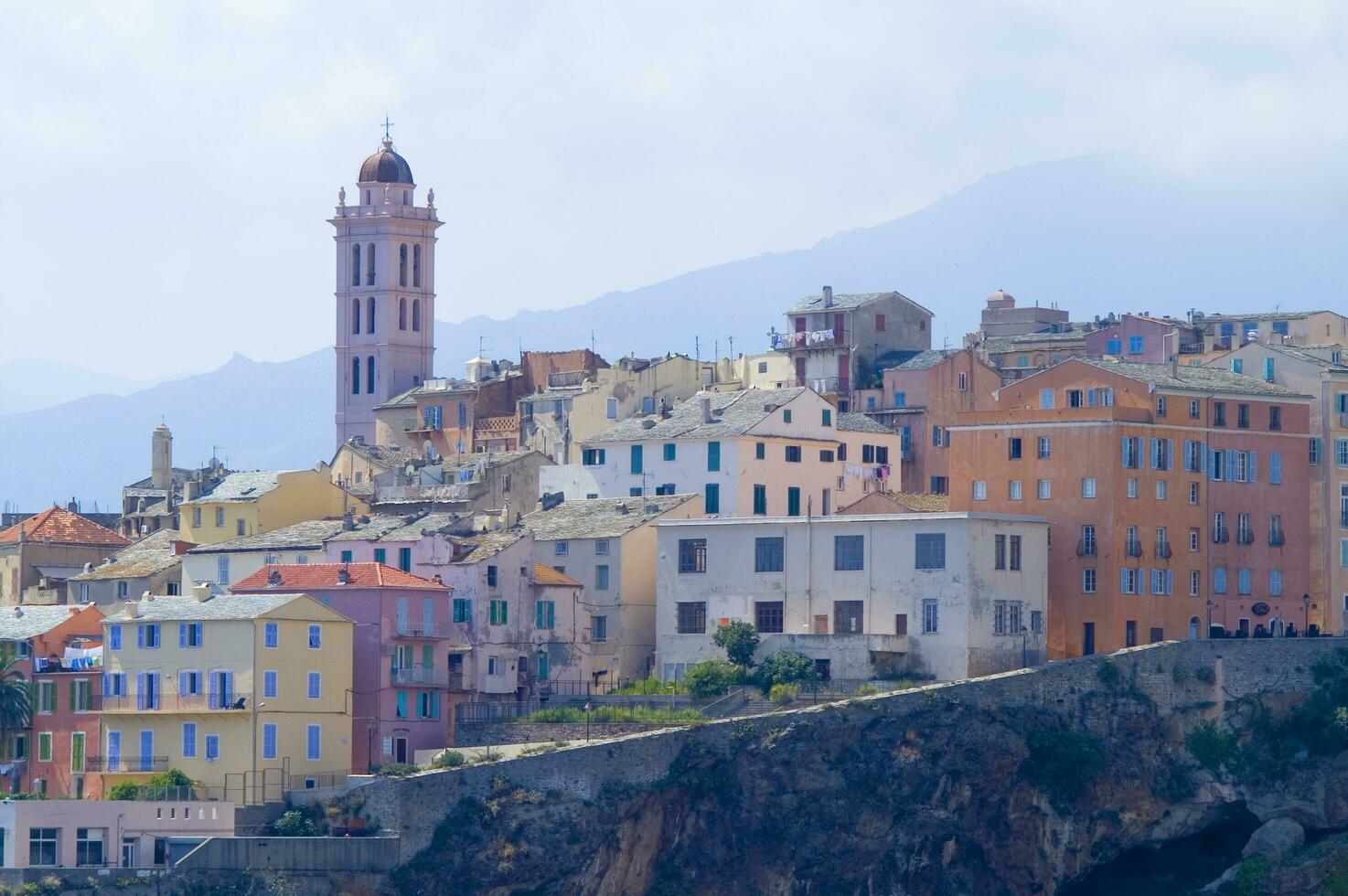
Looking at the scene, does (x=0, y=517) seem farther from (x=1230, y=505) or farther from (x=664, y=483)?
(x=1230, y=505)

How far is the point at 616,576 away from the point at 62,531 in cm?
3070

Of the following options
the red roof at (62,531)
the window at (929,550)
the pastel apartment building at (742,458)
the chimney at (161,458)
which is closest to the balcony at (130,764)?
the pastel apartment building at (742,458)

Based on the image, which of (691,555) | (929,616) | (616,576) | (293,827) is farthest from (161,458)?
(929,616)

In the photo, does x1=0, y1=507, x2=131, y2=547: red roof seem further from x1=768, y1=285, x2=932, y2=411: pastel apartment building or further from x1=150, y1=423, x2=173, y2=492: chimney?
x1=768, y1=285, x2=932, y2=411: pastel apartment building

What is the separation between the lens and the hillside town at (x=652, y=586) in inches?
3319

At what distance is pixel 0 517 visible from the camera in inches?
5246

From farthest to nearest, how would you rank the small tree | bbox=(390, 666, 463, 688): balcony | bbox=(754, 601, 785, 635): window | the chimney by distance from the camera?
the chimney → bbox=(754, 601, 785, 635): window → the small tree → bbox=(390, 666, 463, 688): balcony

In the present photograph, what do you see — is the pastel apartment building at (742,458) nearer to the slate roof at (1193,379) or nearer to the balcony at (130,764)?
the slate roof at (1193,379)

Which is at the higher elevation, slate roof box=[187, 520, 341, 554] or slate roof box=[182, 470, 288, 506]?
slate roof box=[182, 470, 288, 506]

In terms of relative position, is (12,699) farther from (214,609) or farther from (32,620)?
(214,609)

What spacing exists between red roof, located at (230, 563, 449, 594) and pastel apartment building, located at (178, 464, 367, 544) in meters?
14.9

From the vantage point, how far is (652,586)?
9550 cm

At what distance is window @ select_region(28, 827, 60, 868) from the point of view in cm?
7862

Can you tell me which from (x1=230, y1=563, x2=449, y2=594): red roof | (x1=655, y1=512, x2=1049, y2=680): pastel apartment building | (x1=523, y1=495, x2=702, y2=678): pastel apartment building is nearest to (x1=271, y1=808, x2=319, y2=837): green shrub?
(x1=230, y1=563, x2=449, y2=594): red roof
